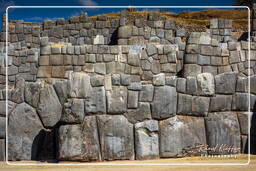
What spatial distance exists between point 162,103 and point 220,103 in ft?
3.20

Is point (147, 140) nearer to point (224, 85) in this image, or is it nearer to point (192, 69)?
point (224, 85)

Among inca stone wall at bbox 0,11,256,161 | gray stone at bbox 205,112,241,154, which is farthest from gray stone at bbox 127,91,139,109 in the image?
gray stone at bbox 205,112,241,154

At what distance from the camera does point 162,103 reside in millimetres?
4926

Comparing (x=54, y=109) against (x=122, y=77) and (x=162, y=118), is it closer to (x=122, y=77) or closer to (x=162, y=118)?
(x=122, y=77)

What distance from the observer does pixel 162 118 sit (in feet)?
16.2

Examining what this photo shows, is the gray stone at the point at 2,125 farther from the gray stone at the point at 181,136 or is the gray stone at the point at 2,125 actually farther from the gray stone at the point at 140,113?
the gray stone at the point at 181,136

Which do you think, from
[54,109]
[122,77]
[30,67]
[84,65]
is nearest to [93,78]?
[122,77]

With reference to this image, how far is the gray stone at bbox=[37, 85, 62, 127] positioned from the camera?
524 cm

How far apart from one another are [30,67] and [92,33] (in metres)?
4.24

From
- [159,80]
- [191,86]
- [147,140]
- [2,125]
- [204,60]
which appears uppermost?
[204,60]

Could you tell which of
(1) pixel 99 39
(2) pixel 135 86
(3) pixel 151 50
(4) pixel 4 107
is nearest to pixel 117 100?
(2) pixel 135 86

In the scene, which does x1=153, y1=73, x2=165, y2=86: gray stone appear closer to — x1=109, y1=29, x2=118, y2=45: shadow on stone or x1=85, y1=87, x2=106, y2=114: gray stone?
x1=85, y1=87, x2=106, y2=114: gray stone

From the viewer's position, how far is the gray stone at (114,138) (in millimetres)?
4781

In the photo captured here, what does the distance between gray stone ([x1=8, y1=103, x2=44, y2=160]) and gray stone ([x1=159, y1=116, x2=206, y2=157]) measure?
2199mm
